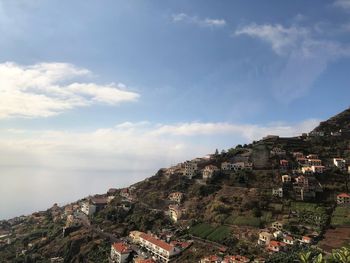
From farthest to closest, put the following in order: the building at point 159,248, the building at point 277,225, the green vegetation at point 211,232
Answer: the green vegetation at point 211,232 → the building at point 277,225 → the building at point 159,248

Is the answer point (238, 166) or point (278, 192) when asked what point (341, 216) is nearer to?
point (278, 192)

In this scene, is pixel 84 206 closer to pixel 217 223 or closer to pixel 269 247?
pixel 217 223

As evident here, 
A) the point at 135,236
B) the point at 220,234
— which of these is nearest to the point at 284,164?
the point at 220,234

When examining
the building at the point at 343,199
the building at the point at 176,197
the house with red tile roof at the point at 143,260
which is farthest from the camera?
the building at the point at 176,197

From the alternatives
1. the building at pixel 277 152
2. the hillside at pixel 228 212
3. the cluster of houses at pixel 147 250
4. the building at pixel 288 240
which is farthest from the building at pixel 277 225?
the building at pixel 277 152

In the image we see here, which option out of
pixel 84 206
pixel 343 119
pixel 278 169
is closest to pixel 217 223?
pixel 278 169

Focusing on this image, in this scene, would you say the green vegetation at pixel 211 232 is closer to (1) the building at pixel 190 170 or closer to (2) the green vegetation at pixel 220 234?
(2) the green vegetation at pixel 220 234

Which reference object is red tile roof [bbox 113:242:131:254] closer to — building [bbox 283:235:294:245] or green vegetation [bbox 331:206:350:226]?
building [bbox 283:235:294:245]
